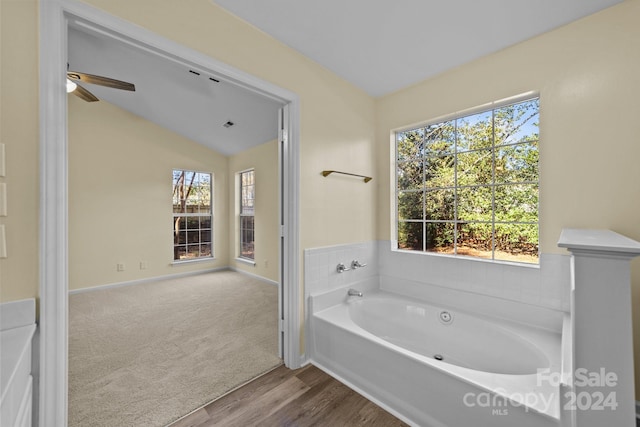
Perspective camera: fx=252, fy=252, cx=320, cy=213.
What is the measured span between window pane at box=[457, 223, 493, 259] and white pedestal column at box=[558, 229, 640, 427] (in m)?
2.98

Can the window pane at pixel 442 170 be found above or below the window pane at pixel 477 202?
above

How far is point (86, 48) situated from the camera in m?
2.79

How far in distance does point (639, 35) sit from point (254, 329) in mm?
3750

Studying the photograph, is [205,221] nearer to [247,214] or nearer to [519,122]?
[247,214]

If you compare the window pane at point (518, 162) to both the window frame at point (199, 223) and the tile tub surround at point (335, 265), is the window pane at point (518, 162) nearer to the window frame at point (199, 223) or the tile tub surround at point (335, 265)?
the tile tub surround at point (335, 265)

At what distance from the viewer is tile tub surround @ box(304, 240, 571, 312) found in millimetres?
1846

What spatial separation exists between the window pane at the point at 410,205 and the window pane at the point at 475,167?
59 cm

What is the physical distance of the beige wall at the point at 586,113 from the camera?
1.58 metres

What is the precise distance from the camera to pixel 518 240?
146 inches

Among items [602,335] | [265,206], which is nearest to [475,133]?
[602,335]

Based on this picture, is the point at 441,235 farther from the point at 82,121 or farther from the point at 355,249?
the point at 82,121

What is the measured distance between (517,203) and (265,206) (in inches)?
154

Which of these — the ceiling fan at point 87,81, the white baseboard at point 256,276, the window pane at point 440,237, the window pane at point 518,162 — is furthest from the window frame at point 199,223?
the window pane at point 518,162

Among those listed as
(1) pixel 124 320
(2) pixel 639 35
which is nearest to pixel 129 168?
(1) pixel 124 320
